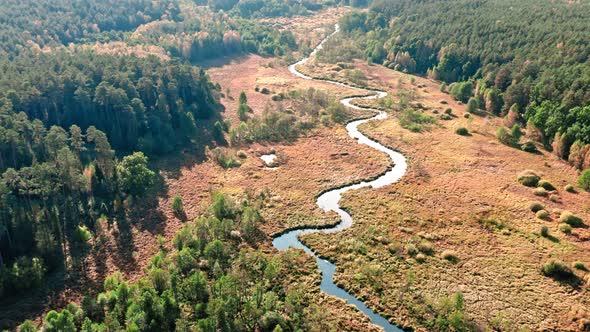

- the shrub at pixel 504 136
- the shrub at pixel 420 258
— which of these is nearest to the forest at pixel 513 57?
the shrub at pixel 504 136

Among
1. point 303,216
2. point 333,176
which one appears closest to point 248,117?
point 333,176

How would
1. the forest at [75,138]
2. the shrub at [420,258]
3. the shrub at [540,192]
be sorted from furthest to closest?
1. the shrub at [540,192]
2. the shrub at [420,258]
3. the forest at [75,138]

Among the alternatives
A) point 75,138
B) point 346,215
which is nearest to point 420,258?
point 346,215

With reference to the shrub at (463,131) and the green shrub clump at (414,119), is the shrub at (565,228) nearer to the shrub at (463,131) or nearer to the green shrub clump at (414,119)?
the shrub at (463,131)

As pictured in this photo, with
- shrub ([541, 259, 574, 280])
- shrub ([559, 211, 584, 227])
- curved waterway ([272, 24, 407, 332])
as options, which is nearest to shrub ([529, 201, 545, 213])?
shrub ([559, 211, 584, 227])

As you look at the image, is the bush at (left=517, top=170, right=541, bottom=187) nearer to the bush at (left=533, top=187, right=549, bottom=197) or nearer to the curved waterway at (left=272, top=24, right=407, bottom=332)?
the bush at (left=533, top=187, right=549, bottom=197)

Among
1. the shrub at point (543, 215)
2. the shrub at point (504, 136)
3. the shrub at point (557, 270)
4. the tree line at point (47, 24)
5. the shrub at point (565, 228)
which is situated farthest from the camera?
the tree line at point (47, 24)

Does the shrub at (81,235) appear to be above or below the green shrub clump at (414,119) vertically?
below
